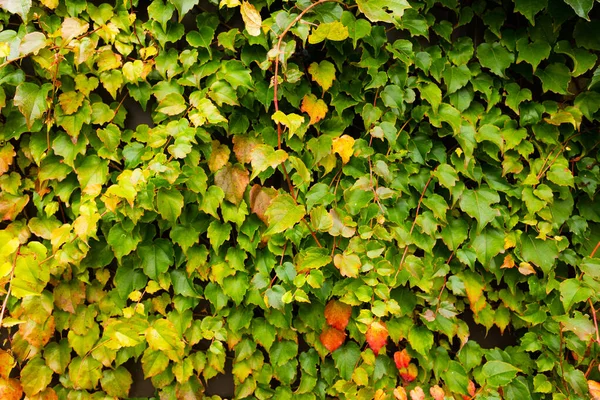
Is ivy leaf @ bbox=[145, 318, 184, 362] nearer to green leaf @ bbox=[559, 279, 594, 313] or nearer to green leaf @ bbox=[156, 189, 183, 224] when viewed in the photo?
green leaf @ bbox=[156, 189, 183, 224]

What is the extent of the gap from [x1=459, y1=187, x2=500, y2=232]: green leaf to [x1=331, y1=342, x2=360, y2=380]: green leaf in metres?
0.76

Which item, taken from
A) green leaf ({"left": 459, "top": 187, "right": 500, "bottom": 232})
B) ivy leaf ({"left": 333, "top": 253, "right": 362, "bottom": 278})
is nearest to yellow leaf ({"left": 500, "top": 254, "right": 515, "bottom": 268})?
green leaf ({"left": 459, "top": 187, "right": 500, "bottom": 232})

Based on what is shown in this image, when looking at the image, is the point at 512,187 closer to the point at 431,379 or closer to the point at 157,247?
the point at 431,379

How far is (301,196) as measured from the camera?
171 cm

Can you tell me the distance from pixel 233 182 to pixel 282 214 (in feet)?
0.85

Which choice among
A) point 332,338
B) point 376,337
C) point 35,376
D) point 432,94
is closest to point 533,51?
point 432,94

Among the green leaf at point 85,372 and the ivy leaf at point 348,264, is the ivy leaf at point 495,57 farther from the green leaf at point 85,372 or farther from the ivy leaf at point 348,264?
the green leaf at point 85,372

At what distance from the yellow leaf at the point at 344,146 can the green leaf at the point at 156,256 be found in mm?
809

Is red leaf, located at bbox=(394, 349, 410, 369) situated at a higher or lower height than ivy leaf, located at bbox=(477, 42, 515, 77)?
lower

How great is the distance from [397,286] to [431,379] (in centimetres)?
51

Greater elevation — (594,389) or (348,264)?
(348,264)

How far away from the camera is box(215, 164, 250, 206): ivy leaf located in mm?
1683

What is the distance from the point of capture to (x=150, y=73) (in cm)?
168

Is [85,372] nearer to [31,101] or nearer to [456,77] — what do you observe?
[31,101]
